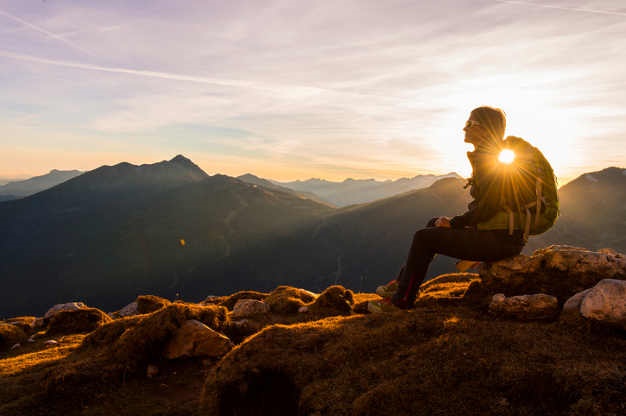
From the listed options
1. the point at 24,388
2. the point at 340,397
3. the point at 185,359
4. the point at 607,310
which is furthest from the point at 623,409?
the point at 24,388

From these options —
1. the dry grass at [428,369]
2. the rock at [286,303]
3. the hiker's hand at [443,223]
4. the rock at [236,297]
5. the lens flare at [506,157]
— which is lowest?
the rock at [236,297]

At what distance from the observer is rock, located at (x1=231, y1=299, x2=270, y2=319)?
1472 cm

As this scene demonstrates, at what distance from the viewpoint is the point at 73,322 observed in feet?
55.7

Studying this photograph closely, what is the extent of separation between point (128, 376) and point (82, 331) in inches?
392

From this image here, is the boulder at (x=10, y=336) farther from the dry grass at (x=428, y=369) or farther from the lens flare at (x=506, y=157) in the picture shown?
the lens flare at (x=506, y=157)

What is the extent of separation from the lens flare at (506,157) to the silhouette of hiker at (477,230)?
11 cm

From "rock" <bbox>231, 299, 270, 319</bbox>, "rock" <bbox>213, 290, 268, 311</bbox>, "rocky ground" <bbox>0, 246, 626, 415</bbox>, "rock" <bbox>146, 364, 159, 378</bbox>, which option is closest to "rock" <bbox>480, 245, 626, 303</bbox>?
"rocky ground" <bbox>0, 246, 626, 415</bbox>

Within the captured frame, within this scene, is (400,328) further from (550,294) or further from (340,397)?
(550,294)

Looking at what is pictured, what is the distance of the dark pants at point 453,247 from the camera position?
28.1ft

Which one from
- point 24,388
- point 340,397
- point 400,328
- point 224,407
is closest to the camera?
point 340,397

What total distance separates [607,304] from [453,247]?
125 inches

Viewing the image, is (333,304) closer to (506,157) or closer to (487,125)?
(506,157)

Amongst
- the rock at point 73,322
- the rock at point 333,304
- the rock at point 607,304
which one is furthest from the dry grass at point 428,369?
the rock at point 73,322

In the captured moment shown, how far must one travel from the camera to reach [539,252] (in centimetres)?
994
